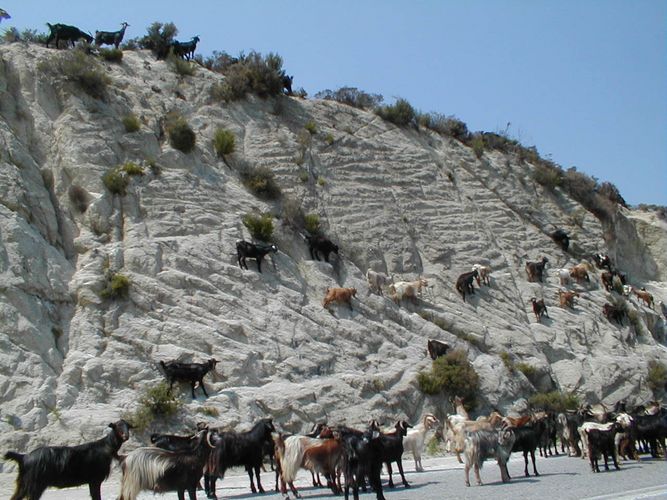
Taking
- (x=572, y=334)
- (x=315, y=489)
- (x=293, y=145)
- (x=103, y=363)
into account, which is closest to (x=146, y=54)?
(x=293, y=145)

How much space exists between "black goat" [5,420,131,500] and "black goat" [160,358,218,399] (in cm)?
811

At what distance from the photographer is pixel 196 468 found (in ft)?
41.5

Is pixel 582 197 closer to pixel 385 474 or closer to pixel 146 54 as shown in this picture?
pixel 146 54

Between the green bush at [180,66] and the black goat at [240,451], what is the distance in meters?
23.7

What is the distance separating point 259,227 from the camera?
94.2ft

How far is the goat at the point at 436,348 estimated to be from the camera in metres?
26.5

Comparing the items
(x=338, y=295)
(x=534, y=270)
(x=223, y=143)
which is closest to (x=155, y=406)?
(x=338, y=295)

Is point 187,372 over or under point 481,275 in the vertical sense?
under

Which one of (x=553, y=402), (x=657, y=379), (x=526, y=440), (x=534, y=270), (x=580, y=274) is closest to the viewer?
(x=526, y=440)

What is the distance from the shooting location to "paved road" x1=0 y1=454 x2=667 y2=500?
13141mm

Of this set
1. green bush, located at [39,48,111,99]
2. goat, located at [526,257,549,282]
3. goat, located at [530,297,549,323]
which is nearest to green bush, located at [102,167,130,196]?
green bush, located at [39,48,111,99]

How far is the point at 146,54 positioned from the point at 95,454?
27.6 metres

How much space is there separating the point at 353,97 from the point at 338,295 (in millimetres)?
17057

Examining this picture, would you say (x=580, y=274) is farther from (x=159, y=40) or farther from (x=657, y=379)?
(x=159, y=40)
